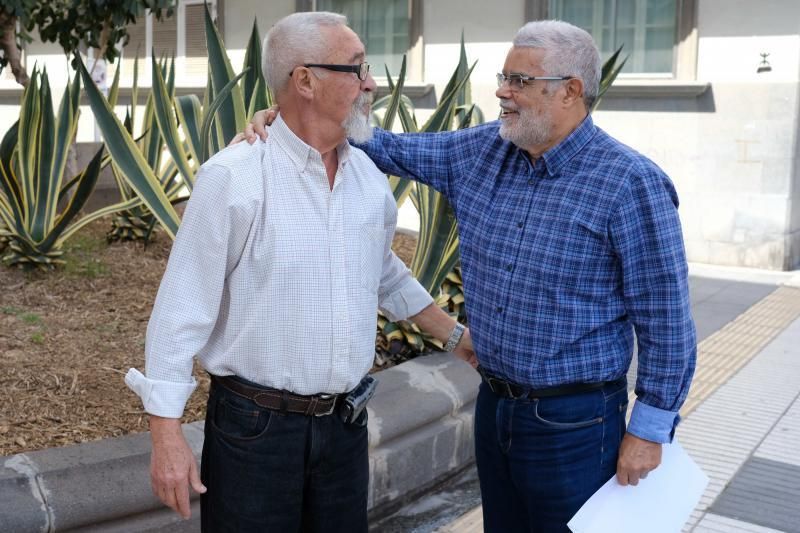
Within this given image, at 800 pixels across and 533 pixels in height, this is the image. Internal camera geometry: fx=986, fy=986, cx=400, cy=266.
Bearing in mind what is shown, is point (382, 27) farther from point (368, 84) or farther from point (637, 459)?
point (637, 459)

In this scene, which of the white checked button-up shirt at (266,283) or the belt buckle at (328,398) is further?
the belt buckle at (328,398)

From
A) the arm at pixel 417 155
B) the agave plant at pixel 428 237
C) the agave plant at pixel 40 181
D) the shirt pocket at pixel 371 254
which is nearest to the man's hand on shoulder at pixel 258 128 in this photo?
the shirt pocket at pixel 371 254

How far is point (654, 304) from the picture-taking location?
215 cm

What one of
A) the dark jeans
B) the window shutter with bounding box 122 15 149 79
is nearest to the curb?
the dark jeans

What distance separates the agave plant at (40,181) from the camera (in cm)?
488

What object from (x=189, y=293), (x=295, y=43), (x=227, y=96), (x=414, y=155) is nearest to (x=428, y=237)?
(x=227, y=96)

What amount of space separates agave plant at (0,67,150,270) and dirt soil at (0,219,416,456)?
→ 179mm

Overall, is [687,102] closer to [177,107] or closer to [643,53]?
[643,53]

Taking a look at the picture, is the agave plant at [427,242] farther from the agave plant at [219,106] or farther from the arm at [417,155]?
the arm at [417,155]

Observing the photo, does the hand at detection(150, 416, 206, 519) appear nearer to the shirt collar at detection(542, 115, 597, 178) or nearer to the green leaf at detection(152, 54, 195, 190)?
Answer: the shirt collar at detection(542, 115, 597, 178)

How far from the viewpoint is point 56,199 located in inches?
197

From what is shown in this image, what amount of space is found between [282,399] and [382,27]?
32.2ft

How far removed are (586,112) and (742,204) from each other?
756 cm

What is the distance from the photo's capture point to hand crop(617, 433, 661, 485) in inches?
87.1
